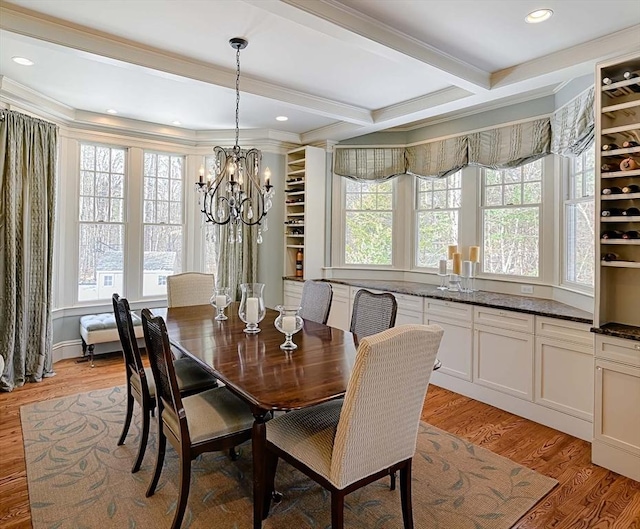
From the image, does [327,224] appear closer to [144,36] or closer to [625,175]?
[144,36]

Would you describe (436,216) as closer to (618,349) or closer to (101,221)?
(618,349)

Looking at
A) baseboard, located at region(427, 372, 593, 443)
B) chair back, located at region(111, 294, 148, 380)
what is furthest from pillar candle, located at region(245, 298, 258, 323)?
baseboard, located at region(427, 372, 593, 443)

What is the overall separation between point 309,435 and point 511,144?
11.3 feet

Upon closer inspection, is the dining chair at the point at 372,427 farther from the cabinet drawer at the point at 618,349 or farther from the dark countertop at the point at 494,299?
the dark countertop at the point at 494,299

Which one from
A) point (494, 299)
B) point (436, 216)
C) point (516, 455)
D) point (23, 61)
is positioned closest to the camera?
point (516, 455)

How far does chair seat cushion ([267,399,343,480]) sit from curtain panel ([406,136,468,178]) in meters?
3.27

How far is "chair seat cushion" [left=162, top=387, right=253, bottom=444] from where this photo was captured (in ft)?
6.68

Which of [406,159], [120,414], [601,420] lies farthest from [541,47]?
[120,414]

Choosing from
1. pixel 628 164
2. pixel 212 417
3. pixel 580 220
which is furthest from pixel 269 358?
pixel 580 220

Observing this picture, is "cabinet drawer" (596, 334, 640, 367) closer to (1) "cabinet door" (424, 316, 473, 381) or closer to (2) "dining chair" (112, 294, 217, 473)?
(1) "cabinet door" (424, 316, 473, 381)

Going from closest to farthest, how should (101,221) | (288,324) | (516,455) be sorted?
(288,324)
(516,455)
(101,221)

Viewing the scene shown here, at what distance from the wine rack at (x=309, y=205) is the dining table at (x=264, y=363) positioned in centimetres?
225

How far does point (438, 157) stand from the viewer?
472cm

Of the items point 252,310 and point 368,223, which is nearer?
Result: point 252,310
